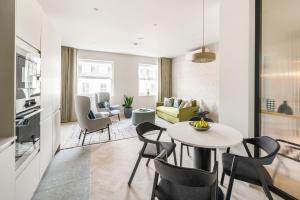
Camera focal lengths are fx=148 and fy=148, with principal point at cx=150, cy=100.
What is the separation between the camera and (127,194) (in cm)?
168

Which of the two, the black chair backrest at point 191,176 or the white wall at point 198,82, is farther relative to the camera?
the white wall at point 198,82

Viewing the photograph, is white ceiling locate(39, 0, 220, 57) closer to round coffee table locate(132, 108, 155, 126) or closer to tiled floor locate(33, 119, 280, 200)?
round coffee table locate(132, 108, 155, 126)

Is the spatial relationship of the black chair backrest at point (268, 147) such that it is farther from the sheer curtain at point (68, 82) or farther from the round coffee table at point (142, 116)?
the sheer curtain at point (68, 82)

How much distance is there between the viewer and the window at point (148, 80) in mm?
6729

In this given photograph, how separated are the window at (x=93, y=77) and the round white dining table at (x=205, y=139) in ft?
15.9

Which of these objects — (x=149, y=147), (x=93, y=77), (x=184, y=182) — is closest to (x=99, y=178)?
(x=149, y=147)

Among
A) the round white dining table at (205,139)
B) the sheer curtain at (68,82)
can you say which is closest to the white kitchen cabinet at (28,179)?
the round white dining table at (205,139)

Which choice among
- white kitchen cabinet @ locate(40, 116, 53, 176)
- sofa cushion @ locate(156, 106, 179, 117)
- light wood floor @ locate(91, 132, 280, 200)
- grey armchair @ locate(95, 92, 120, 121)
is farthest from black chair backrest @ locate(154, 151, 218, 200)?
grey armchair @ locate(95, 92, 120, 121)

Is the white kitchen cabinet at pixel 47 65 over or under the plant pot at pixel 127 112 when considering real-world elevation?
over

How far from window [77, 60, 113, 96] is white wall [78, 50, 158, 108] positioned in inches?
8.2

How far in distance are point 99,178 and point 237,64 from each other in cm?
240

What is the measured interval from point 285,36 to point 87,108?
10.6 feet

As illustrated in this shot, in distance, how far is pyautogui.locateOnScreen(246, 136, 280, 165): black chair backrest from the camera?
3.96 ft

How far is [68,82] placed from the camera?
518cm
